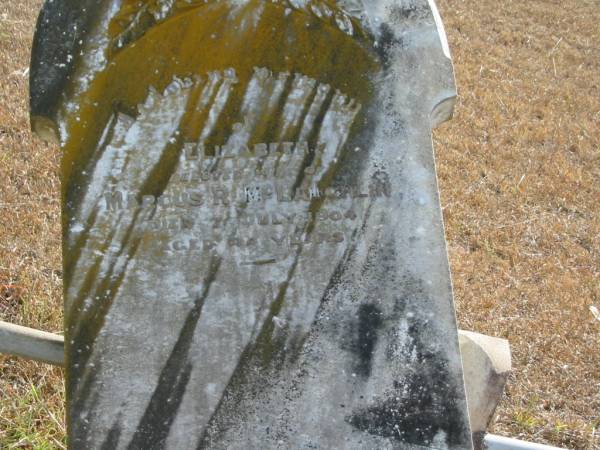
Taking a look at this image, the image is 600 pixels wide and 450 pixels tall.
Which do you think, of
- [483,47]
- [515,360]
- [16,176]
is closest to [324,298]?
[515,360]

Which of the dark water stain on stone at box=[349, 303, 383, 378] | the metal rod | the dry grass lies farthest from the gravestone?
the dry grass

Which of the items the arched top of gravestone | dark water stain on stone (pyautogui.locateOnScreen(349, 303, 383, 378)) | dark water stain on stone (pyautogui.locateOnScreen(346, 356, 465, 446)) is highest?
the arched top of gravestone

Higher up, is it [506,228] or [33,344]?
[506,228]

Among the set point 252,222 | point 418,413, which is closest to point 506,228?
point 418,413

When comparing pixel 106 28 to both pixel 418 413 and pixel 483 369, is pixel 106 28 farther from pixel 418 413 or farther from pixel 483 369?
pixel 483 369

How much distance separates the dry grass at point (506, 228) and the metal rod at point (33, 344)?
0.64 m

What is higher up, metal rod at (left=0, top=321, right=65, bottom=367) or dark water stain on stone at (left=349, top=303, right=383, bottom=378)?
dark water stain on stone at (left=349, top=303, right=383, bottom=378)

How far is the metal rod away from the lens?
7.72 ft

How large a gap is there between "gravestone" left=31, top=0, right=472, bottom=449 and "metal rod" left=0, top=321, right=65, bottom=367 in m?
0.37

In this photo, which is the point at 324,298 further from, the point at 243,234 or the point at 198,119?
the point at 198,119

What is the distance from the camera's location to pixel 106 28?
6.04 ft

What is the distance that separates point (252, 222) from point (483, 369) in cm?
102

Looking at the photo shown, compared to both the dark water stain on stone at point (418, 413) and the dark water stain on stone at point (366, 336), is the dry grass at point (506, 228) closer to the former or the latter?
the dark water stain on stone at point (418, 413)

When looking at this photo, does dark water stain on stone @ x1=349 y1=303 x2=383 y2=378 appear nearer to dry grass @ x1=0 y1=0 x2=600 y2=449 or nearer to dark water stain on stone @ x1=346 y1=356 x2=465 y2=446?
dark water stain on stone @ x1=346 y1=356 x2=465 y2=446
